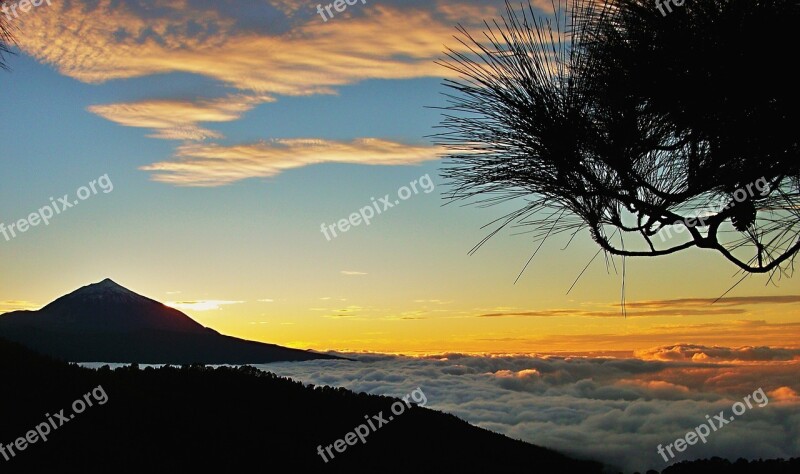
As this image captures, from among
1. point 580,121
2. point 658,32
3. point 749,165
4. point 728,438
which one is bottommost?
point 728,438

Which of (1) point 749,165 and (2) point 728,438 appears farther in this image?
(2) point 728,438

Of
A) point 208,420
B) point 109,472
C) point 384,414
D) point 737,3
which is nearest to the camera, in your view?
point 737,3

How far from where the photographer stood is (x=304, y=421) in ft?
28.6

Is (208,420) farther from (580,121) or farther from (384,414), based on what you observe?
(580,121)

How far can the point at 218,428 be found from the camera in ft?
26.3

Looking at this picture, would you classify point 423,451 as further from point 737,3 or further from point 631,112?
point 737,3

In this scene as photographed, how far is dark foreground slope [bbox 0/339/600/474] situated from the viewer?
24.1 feet

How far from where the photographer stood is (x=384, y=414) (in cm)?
974

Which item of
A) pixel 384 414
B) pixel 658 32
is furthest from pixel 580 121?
pixel 384 414

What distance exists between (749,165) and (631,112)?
0.91 metres

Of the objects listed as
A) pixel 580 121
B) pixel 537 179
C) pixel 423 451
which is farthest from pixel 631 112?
pixel 423 451

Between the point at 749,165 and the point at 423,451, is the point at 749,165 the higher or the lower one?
the higher one

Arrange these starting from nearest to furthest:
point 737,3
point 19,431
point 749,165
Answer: point 737,3, point 749,165, point 19,431

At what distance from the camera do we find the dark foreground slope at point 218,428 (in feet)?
24.1
